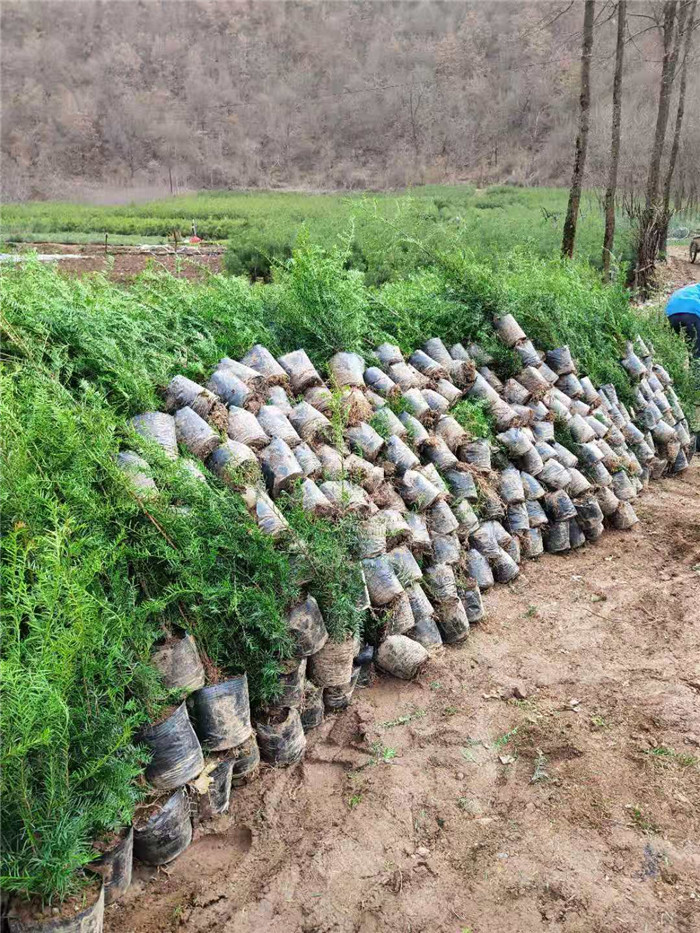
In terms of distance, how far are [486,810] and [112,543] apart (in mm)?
2023

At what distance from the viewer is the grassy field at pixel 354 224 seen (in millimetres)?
11180

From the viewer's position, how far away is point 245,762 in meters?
3.41

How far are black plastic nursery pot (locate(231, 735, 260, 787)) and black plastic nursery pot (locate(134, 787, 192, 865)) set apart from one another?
33 cm

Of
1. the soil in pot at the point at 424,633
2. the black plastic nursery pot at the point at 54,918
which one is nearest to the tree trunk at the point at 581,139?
the soil in pot at the point at 424,633

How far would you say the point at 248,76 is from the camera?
7712 cm

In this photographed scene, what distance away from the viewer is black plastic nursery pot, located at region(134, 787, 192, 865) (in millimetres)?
2945

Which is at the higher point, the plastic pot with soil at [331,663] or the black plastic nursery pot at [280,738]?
the plastic pot with soil at [331,663]

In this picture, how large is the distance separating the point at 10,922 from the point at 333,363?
11.5ft

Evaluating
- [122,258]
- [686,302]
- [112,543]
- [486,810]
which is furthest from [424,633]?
[122,258]

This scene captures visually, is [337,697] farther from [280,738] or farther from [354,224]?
[354,224]

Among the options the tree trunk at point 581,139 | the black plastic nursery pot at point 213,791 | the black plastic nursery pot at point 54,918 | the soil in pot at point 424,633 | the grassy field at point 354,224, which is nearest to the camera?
the black plastic nursery pot at point 54,918

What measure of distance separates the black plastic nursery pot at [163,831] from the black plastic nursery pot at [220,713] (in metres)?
0.25

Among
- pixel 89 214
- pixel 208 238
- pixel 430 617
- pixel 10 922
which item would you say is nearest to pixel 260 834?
pixel 10 922

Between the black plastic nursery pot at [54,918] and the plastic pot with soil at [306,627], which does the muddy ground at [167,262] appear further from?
the black plastic nursery pot at [54,918]
